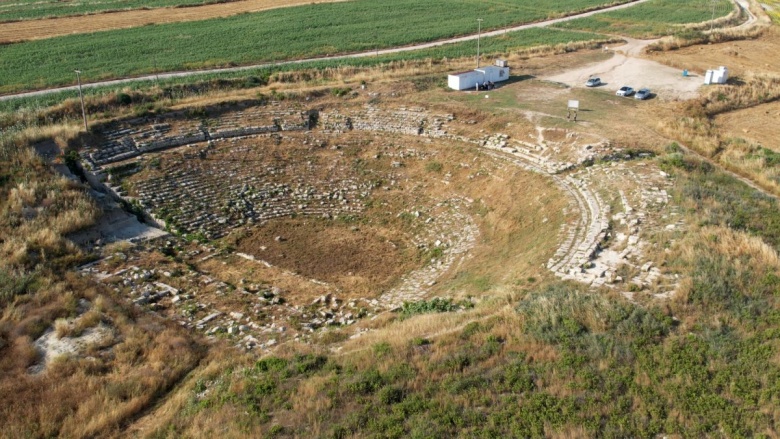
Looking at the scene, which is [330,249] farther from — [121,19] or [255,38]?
[121,19]

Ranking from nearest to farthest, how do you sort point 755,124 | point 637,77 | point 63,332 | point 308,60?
point 63,332
point 755,124
point 637,77
point 308,60

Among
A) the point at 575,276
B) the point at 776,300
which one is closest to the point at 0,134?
the point at 575,276

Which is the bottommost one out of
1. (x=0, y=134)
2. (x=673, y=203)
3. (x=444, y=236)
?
(x=444, y=236)

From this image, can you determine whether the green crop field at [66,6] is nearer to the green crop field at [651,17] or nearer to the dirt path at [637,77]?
the green crop field at [651,17]

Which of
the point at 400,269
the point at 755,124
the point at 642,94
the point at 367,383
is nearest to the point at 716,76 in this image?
the point at 755,124

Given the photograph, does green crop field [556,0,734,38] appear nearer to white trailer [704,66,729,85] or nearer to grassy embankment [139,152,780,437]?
white trailer [704,66,729,85]

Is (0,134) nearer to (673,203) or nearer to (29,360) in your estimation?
(29,360)
